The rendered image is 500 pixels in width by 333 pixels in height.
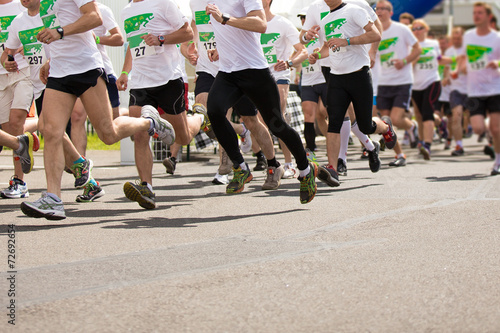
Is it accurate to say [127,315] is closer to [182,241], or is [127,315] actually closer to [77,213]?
[182,241]

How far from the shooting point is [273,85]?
701 cm

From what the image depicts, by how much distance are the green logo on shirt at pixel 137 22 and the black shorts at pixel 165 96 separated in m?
0.53

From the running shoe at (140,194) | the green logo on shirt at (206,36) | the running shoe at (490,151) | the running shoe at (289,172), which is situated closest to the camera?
the running shoe at (140,194)

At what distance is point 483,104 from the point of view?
11.1 m

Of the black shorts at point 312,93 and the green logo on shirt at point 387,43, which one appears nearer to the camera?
the black shorts at point 312,93

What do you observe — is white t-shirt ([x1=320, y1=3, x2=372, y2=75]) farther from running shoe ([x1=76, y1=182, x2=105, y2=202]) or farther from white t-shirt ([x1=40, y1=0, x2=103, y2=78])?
white t-shirt ([x1=40, y1=0, x2=103, y2=78])

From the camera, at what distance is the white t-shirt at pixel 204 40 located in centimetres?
898

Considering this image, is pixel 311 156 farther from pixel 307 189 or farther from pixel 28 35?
pixel 28 35

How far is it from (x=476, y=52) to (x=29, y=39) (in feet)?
18.9

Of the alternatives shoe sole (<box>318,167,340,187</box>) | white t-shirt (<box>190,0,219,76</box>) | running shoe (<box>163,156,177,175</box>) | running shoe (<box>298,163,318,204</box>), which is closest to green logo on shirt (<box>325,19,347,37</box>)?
white t-shirt (<box>190,0,219,76</box>)

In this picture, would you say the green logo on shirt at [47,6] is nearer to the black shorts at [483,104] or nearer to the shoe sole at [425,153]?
the black shorts at [483,104]

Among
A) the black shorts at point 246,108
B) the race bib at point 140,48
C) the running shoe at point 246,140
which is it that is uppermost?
the race bib at point 140,48

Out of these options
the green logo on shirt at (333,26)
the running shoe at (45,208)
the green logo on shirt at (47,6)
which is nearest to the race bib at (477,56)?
the green logo on shirt at (333,26)

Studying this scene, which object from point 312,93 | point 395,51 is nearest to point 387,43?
point 395,51
